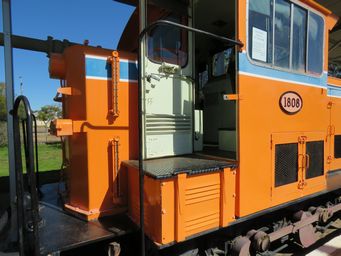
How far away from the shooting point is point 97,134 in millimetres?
2557

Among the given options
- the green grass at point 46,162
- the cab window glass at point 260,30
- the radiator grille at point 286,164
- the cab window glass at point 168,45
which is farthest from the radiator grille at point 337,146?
the green grass at point 46,162

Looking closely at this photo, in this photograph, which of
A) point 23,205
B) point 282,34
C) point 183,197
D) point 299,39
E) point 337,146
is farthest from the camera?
point 337,146

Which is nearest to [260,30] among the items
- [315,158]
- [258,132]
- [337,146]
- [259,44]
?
[259,44]

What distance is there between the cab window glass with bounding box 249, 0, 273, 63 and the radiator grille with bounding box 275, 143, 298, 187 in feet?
3.09

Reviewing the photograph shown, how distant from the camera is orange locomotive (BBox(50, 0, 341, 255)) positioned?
2320 millimetres

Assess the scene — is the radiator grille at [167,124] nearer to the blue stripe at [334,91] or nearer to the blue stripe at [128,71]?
the blue stripe at [128,71]

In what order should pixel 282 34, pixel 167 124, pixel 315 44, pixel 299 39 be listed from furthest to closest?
pixel 315 44
pixel 299 39
pixel 282 34
pixel 167 124

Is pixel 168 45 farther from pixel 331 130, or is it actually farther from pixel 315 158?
pixel 331 130

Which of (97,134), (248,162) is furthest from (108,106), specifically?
(248,162)

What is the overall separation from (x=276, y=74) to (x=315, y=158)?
4.15 feet

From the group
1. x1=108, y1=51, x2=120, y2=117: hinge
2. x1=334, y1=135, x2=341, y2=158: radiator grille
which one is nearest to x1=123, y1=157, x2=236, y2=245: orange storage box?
x1=108, y1=51, x2=120, y2=117: hinge

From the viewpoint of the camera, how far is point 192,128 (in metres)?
3.06

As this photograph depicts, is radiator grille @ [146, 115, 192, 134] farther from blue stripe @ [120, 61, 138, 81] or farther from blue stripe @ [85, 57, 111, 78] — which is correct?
blue stripe @ [85, 57, 111, 78]

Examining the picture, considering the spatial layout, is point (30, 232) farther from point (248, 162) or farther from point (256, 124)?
point (256, 124)
